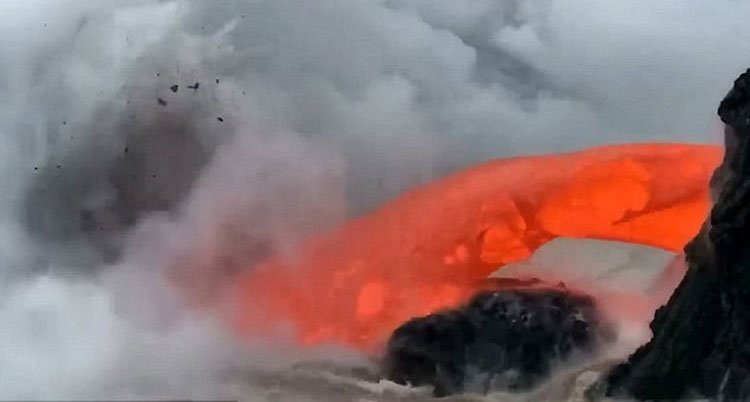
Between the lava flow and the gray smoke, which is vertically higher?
the gray smoke

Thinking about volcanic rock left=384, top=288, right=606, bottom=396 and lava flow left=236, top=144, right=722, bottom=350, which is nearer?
volcanic rock left=384, top=288, right=606, bottom=396

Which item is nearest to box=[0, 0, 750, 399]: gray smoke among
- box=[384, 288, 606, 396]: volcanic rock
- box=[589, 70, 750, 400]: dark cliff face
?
box=[589, 70, 750, 400]: dark cliff face

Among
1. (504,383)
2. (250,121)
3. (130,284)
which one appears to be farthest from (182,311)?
(504,383)

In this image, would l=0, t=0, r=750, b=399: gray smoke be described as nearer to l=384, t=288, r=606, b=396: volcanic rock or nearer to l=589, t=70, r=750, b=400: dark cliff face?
l=589, t=70, r=750, b=400: dark cliff face

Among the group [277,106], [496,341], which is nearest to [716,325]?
[496,341]

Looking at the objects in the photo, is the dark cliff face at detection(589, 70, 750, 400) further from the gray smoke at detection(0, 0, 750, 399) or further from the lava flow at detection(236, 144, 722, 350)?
the gray smoke at detection(0, 0, 750, 399)

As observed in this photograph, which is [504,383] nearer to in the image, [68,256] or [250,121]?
[250,121]

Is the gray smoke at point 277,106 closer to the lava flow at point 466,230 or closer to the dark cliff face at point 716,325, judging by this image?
the lava flow at point 466,230
